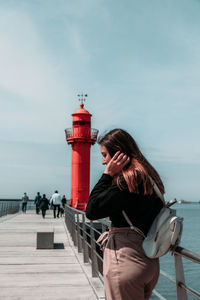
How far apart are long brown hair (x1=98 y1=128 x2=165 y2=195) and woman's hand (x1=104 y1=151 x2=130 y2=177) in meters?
0.03

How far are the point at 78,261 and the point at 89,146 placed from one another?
631 inches

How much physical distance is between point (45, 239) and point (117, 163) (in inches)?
282

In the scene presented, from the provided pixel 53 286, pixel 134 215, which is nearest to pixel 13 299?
pixel 53 286

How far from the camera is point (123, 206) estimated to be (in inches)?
74.0

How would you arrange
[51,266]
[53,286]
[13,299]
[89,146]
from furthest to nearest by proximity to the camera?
1. [89,146]
2. [51,266]
3. [53,286]
4. [13,299]

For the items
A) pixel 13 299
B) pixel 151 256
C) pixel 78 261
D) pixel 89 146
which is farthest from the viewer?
pixel 89 146

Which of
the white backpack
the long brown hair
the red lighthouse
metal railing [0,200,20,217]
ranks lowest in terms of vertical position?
metal railing [0,200,20,217]

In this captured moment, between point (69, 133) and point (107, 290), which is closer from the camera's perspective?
point (107, 290)

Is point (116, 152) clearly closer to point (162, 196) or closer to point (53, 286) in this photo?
point (162, 196)

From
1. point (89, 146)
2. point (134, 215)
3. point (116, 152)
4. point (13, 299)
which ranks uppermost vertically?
point (89, 146)

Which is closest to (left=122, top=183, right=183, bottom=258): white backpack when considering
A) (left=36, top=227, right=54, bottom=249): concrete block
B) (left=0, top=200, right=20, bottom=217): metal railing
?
(left=36, top=227, right=54, bottom=249): concrete block

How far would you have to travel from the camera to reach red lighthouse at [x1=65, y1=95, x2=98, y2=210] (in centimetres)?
2227

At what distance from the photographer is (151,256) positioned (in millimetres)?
1832

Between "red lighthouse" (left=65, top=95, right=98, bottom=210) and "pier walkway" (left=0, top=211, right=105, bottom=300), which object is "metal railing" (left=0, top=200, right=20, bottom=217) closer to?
"red lighthouse" (left=65, top=95, right=98, bottom=210)
